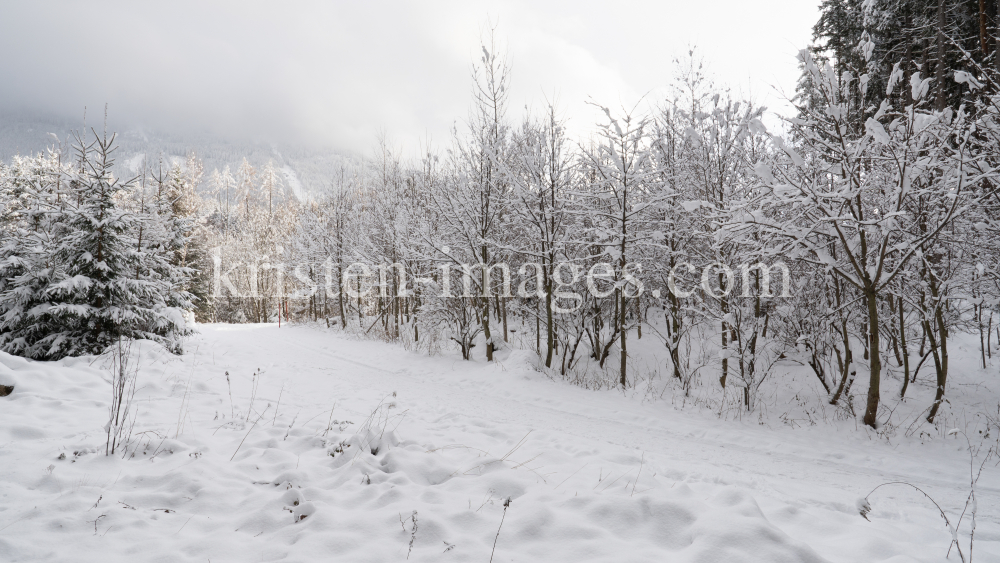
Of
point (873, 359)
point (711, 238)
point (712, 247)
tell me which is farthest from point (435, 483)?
point (711, 238)

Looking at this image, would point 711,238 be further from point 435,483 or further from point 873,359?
point 435,483

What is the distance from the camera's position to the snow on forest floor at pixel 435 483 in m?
2.55

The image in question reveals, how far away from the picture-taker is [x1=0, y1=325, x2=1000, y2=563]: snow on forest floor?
2.55 m

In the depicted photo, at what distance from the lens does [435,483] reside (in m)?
3.59

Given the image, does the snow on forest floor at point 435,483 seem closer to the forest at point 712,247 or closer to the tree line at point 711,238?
the forest at point 712,247

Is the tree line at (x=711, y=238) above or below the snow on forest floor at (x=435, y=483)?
above

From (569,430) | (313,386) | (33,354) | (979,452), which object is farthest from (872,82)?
(33,354)

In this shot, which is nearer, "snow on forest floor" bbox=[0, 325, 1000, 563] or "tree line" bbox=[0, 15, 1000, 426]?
"snow on forest floor" bbox=[0, 325, 1000, 563]

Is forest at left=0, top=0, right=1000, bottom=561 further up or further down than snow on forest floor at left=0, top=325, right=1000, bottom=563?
further up

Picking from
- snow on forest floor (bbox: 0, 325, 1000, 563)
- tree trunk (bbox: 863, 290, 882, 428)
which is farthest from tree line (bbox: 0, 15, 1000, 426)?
snow on forest floor (bbox: 0, 325, 1000, 563)

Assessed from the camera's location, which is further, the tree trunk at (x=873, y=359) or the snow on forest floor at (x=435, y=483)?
the tree trunk at (x=873, y=359)

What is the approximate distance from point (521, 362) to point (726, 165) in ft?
20.8

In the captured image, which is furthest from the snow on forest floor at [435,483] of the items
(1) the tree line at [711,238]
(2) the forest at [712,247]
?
(1) the tree line at [711,238]

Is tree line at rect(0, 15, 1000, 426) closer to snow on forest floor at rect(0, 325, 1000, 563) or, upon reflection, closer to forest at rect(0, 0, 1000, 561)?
forest at rect(0, 0, 1000, 561)
